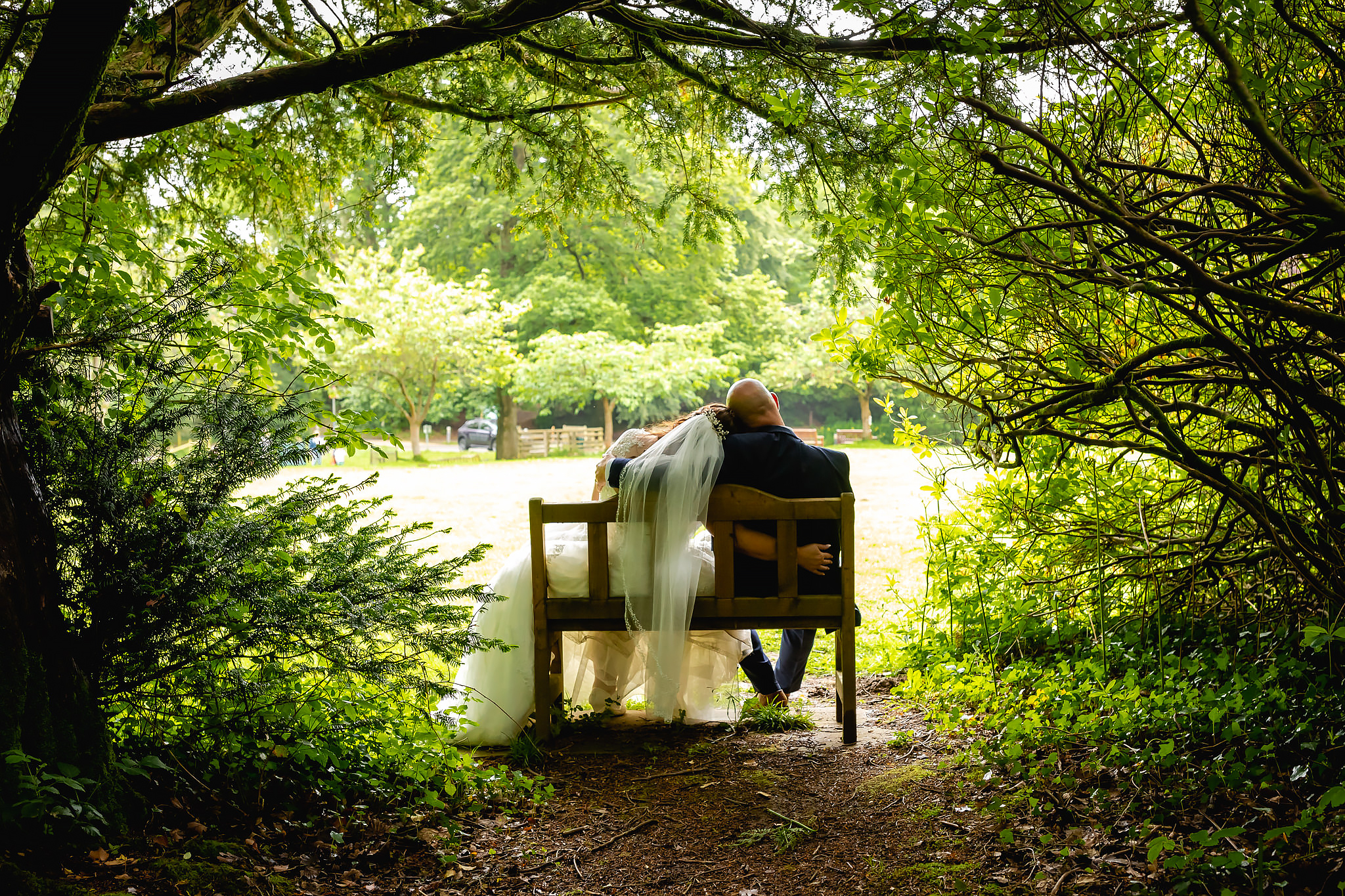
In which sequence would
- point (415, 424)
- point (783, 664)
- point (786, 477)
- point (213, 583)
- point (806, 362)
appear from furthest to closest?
point (806, 362), point (415, 424), point (783, 664), point (786, 477), point (213, 583)

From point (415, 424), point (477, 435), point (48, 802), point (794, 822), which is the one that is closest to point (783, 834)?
point (794, 822)

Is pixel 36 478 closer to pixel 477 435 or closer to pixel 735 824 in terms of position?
pixel 735 824

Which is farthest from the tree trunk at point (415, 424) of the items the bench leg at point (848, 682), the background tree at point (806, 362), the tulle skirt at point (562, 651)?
the bench leg at point (848, 682)

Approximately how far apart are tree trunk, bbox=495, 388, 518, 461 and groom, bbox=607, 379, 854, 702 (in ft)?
90.5

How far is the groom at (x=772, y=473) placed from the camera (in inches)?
192

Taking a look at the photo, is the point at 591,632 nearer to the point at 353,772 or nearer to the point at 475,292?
the point at 353,772

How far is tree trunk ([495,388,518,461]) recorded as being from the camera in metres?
32.3

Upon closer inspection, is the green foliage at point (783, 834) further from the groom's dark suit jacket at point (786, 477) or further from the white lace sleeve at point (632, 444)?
the white lace sleeve at point (632, 444)

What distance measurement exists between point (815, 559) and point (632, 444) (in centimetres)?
118

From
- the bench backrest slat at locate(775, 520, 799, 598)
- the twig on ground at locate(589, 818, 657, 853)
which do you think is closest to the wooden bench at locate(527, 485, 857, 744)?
the bench backrest slat at locate(775, 520, 799, 598)

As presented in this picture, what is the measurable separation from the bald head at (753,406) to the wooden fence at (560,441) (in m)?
28.0

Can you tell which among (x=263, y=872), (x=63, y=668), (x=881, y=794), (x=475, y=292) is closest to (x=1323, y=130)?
(x=881, y=794)

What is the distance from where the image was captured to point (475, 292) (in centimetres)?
2912

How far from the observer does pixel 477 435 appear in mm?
39250
